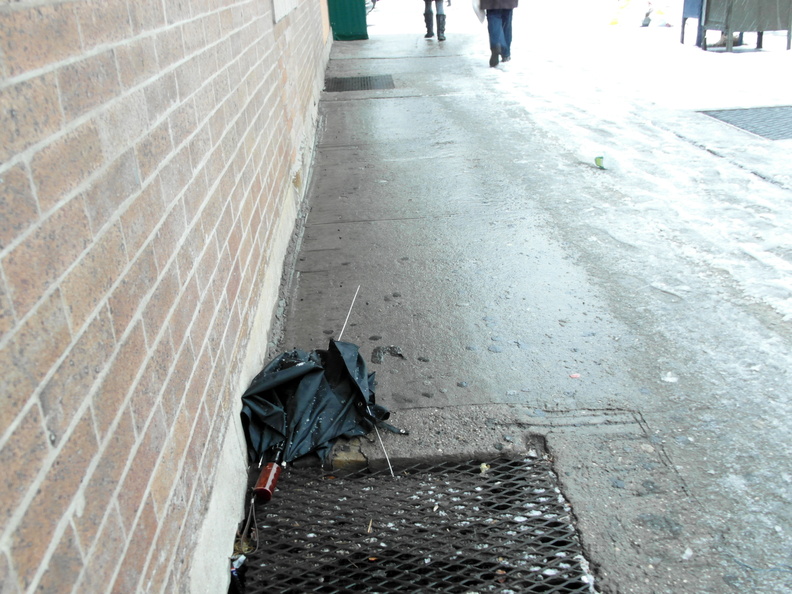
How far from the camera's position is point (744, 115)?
7.82 meters

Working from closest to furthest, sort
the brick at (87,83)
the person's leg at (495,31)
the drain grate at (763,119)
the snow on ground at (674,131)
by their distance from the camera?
the brick at (87,83) < the snow on ground at (674,131) < the drain grate at (763,119) < the person's leg at (495,31)

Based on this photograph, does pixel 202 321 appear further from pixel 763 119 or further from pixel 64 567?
pixel 763 119

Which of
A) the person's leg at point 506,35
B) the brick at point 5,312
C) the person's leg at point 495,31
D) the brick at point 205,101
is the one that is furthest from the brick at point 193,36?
the person's leg at point 506,35

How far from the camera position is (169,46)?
2.19 metres

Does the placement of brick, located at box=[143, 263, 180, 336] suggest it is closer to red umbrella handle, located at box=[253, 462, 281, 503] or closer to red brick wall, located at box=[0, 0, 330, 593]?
red brick wall, located at box=[0, 0, 330, 593]

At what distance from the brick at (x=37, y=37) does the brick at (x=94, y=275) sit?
1.28 feet

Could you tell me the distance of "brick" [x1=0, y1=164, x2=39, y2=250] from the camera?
1.12m

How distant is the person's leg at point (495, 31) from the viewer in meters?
11.4

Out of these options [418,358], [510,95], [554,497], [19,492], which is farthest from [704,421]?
[510,95]

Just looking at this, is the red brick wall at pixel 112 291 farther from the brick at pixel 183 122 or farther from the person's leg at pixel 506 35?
the person's leg at pixel 506 35

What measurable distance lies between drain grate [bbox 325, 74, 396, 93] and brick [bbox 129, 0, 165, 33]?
28.6ft

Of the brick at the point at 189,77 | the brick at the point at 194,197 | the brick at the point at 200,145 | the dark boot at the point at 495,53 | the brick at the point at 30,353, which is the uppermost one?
the brick at the point at 189,77

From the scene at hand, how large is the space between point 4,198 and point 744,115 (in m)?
8.40

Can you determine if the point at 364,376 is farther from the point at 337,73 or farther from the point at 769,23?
the point at 769,23
